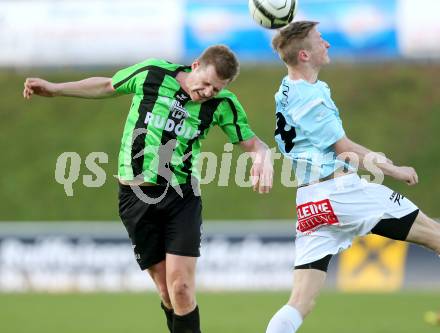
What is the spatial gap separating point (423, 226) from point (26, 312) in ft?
19.5

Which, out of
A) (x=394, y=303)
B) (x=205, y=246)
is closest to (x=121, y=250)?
(x=205, y=246)

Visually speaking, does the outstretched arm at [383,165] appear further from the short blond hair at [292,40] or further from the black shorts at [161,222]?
the black shorts at [161,222]

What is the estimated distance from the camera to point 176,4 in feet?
68.4

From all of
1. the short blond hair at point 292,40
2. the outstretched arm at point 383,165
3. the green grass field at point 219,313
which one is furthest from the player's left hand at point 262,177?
the green grass field at point 219,313

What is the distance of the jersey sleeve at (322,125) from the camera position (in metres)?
6.20

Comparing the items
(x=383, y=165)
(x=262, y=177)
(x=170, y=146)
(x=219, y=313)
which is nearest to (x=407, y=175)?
(x=383, y=165)

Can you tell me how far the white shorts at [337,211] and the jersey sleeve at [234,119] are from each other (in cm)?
68

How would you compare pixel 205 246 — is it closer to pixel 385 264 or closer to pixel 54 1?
pixel 385 264

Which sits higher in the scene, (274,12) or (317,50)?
(274,12)

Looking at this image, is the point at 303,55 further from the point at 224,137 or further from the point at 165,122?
the point at 224,137

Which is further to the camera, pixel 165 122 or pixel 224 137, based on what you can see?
pixel 224 137

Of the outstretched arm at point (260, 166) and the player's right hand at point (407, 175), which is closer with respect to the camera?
the player's right hand at point (407, 175)

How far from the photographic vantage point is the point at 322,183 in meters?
6.34

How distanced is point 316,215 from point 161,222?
1.23 meters
